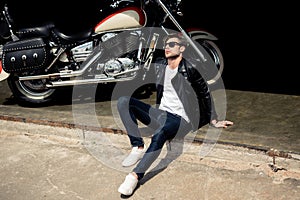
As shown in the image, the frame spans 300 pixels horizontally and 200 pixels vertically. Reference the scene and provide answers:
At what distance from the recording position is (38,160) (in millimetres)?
4652

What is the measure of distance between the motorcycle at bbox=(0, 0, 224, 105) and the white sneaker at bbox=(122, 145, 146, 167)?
1338mm

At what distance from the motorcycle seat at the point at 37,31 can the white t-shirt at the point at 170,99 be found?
205 cm

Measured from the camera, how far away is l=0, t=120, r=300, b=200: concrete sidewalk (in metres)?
3.79

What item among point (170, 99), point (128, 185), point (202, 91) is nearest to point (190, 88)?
point (202, 91)

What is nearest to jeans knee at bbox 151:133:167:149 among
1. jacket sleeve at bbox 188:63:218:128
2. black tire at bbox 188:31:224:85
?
jacket sleeve at bbox 188:63:218:128

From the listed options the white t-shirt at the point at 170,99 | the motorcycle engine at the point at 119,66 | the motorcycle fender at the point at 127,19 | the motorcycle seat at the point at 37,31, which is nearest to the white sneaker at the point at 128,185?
the white t-shirt at the point at 170,99

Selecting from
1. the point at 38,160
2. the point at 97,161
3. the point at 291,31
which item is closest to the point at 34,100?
the point at 38,160

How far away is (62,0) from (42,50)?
1.34m

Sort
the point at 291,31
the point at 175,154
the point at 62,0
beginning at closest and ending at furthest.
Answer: the point at 175,154 → the point at 62,0 → the point at 291,31

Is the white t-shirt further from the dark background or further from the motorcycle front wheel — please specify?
the motorcycle front wheel

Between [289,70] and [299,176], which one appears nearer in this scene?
[299,176]

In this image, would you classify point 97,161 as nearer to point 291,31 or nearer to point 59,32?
point 59,32

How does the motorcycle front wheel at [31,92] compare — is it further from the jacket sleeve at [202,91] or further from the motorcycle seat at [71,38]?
the jacket sleeve at [202,91]

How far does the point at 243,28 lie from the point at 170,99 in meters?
4.05
